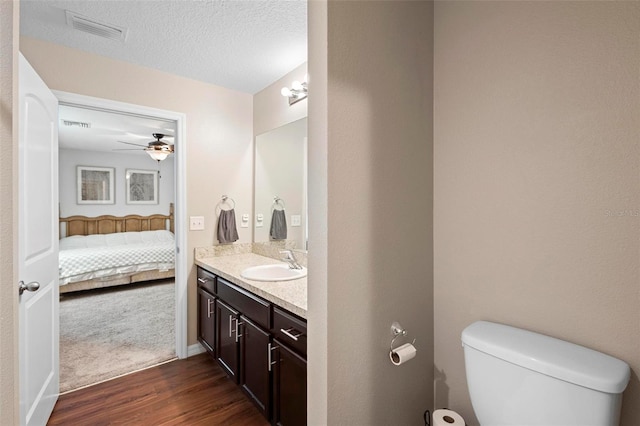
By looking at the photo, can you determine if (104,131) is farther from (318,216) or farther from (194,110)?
(318,216)

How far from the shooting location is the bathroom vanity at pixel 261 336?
139cm

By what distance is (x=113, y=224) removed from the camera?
562 centimetres

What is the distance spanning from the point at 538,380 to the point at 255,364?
140 cm

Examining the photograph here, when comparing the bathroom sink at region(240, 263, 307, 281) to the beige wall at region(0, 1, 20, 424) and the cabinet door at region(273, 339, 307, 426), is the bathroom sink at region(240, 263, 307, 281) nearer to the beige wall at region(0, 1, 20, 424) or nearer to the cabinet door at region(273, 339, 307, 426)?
the cabinet door at region(273, 339, 307, 426)

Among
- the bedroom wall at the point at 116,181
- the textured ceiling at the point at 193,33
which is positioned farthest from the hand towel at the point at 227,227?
the bedroom wall at the point at 116,181

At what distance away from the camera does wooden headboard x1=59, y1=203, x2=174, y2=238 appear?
5211 mm

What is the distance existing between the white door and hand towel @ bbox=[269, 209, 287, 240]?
152 centimetres

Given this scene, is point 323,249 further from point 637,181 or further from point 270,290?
point 637,181

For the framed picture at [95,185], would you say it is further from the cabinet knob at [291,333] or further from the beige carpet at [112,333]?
the cabinet knob at [291,333]

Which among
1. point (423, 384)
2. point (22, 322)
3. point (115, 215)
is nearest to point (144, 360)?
point (22, 322)

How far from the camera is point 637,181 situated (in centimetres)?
85

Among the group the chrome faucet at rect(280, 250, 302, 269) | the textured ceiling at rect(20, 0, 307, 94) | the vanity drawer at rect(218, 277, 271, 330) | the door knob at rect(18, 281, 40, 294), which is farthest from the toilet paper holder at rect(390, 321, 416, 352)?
the textured ceiling at rect(20, 0, 307, 94)

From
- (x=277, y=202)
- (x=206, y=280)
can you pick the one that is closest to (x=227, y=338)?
(x=206, y=280)

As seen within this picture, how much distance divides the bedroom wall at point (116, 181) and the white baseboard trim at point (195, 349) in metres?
4.08
